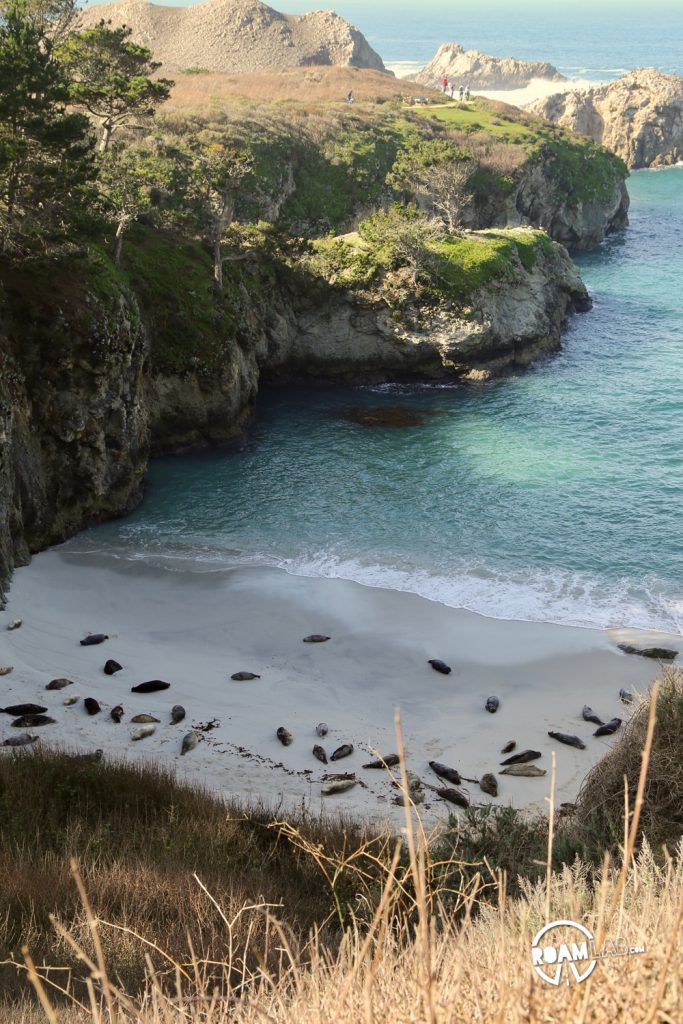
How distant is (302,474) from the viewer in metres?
39.6

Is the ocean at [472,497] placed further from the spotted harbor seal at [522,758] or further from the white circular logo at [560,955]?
the white circular logo at [560,955]

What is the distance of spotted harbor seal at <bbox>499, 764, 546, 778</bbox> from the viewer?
21.0 meters

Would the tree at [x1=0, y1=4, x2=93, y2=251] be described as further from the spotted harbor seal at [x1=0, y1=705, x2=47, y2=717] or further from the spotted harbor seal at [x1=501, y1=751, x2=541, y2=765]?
the spotted harbor seal at [x1=501, y1=751, x2=541, y2=765]

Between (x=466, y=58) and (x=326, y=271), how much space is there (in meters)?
169

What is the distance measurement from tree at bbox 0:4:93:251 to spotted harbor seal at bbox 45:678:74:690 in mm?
16165

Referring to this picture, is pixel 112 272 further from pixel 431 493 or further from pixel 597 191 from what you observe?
pixel 597 191

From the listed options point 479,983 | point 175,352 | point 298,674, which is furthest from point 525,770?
point 175,352

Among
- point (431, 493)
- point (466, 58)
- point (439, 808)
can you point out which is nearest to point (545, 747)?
point (439, 808)

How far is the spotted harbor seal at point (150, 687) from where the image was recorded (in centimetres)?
2439

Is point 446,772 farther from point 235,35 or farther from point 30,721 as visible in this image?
point 235,35

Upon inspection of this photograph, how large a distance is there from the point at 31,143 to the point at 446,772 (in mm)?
25732

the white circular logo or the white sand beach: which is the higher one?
the white circular logo

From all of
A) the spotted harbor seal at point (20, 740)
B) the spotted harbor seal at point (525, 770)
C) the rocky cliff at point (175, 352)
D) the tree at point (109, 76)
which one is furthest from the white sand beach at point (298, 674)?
the tree at point (109, 76)

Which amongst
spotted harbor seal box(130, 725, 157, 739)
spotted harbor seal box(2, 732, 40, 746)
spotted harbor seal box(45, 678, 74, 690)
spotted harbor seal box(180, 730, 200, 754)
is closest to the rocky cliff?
spotted harbor seal box(45, 678, 74, 690)
